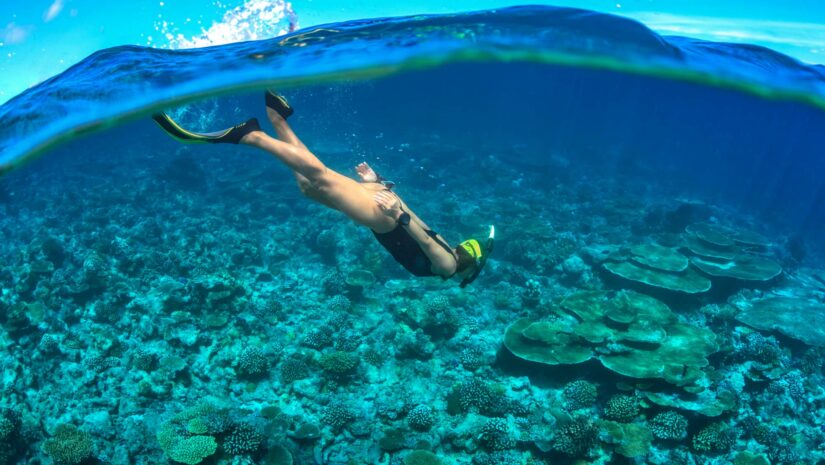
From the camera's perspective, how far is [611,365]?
7.39m

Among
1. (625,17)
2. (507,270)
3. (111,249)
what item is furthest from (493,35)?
(111,249)

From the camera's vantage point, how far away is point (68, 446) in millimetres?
5922

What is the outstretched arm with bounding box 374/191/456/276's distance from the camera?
468cm

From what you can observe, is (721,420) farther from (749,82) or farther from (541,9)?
(749,82)

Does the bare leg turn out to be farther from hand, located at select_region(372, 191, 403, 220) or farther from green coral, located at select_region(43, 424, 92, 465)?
green coral, located at select_region(43, 424, 92, 465)

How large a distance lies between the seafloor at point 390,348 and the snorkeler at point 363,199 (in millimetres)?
3251

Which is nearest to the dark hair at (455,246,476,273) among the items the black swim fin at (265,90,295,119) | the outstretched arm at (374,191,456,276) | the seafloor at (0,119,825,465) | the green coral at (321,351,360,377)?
the outstretched arm at (374,191,456,276)

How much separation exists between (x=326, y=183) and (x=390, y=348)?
16.7 ft

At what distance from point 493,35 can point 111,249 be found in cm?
1294

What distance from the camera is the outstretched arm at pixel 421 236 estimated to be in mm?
4680

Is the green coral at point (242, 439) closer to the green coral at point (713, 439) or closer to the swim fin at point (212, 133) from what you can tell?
the swim fin at point (212, 133)

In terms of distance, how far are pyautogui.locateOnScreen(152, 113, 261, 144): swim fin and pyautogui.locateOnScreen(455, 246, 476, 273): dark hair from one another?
3.02m

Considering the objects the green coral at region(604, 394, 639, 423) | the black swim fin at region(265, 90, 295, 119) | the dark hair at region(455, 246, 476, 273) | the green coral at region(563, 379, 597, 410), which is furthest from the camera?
the green coral at region(563, 379, 597, 410)

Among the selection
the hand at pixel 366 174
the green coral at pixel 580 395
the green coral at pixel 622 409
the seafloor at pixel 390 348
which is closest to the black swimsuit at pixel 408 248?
the hand at pixel 366 174
